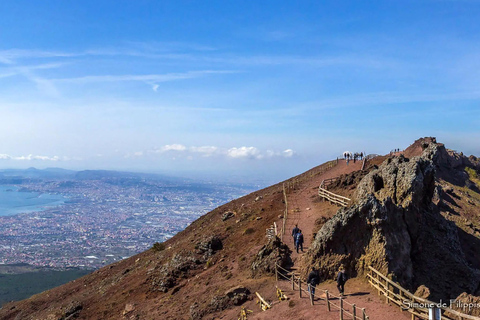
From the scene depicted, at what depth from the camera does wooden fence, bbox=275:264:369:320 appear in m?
15.3

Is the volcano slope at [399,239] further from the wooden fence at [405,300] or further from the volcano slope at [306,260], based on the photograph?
the wooden fence at [405,300]

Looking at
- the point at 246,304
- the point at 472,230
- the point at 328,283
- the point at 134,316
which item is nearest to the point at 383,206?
the point at 328,283

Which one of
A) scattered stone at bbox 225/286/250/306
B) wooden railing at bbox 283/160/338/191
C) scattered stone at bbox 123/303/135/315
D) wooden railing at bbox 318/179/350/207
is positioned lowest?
scattered stone at bbox 123/303/135/315

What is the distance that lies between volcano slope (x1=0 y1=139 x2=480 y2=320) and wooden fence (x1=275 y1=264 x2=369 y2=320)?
0.49m

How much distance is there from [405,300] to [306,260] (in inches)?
300

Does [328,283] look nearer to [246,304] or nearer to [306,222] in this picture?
[246,304]

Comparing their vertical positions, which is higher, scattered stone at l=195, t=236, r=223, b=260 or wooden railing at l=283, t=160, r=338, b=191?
wooden railing at l=283, t=160, r=338, b=191

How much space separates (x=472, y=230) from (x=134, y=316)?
119ft

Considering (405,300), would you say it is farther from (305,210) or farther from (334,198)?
(305,210)

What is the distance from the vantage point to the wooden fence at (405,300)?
1358 cm

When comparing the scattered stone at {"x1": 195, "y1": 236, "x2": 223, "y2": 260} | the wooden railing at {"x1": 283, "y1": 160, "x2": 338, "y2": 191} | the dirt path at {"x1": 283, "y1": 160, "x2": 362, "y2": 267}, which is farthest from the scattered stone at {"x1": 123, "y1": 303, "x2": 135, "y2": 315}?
the wooden railing at {"x1": 283, "y1": 160, "x2": 338, "y2": 191}

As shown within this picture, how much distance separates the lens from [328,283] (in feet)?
67.6

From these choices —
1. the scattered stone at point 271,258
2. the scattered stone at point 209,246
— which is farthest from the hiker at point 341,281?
the scattered stone at point 209,246

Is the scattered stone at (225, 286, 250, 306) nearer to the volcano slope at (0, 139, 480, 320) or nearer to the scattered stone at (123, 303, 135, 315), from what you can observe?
the volcano slope at (0, 139, 480, 320)
